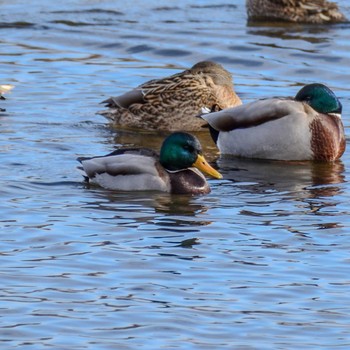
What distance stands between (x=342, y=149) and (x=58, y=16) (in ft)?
29.2

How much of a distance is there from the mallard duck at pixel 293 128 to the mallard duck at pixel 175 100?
1415 mm

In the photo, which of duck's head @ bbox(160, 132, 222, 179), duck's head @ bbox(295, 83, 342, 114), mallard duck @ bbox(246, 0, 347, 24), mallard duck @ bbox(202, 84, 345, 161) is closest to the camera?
duck's head @ bbox(160, 132, 222, 179)

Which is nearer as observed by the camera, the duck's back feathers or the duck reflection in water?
the duck's back feathers

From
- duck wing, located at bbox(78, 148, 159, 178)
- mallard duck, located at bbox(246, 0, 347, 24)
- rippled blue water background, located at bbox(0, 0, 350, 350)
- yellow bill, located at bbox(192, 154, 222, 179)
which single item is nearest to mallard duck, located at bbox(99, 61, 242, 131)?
rippled blue water background, located at bbox(0, 0, 350, 350)

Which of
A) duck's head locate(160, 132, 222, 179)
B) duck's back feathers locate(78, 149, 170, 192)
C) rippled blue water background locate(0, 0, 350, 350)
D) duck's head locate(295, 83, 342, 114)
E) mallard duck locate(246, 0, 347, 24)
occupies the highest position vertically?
mallard duck locate(246, 0, 347, 24)

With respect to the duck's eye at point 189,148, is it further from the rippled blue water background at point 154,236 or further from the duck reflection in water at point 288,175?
the duck reflection in water at point 288,175

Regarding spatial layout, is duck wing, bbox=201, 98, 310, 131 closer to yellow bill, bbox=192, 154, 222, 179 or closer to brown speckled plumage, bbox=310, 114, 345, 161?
brown speckled plumage, bbox=310, 114, 345, 161

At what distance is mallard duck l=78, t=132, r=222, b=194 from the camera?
1146 centimetres

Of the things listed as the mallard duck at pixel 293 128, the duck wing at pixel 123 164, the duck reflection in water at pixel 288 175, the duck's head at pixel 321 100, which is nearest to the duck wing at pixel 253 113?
the mallard duck at pixel 293 128

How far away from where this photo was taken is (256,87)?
54.7ft

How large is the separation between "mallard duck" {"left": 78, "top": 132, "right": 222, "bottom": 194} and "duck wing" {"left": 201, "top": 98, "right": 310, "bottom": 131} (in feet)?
5.03

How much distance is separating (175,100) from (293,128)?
2.17 metres

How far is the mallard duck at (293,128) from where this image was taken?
1302 centimetres

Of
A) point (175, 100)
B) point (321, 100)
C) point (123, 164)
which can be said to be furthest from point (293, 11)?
point (123, 164)
